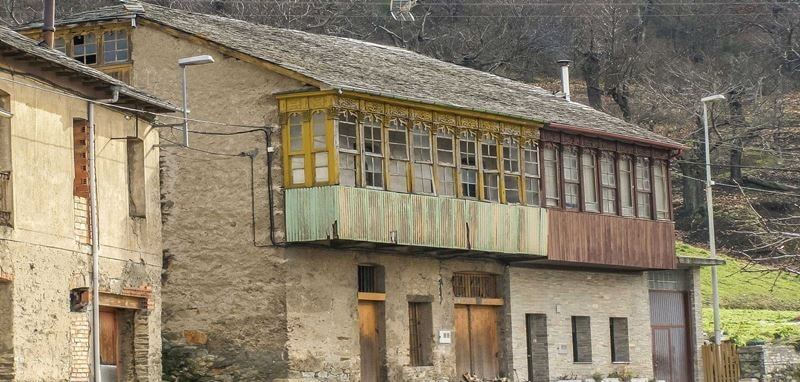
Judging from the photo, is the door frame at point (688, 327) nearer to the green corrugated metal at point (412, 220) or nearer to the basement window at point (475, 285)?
the basement window at point (475, 285)

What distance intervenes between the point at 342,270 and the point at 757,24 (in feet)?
187

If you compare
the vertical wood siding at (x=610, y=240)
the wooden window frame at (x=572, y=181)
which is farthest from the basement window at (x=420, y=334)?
the wooden window frame at (x=572, y=181)

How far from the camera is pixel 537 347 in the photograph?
1564 inches

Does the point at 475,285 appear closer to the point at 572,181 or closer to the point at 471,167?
the point at 471,167

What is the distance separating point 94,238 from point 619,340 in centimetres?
1926

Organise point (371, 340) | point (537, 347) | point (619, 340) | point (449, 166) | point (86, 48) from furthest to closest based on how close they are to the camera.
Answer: point (619, 340) → point (537, 347) → point (449, 166) → point (86, 48) → point (371, 340)

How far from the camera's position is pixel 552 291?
40250mm

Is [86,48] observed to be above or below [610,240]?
above

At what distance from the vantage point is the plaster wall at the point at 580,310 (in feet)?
128

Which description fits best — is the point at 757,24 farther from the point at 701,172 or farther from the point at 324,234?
the point at 324,234

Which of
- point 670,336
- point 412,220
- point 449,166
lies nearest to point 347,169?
point 412,220

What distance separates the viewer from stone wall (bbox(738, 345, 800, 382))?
4453cm

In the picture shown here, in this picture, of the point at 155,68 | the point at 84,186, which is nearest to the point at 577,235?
the point at 155,68

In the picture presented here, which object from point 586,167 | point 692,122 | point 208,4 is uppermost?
point 208,4
